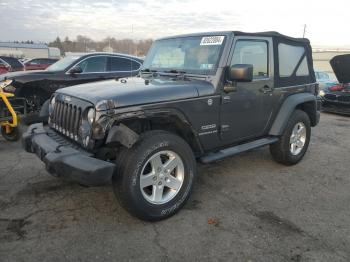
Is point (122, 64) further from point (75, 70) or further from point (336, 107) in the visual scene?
point (336, 107)

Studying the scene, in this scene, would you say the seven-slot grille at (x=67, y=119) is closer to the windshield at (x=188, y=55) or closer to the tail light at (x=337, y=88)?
the windshield at (x=188, y=55)

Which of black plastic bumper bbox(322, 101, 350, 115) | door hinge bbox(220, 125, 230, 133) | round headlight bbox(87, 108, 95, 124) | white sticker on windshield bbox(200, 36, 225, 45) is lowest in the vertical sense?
black plastic bumper bbox(322, 101, 350, 115)

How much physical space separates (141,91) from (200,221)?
1524 mm

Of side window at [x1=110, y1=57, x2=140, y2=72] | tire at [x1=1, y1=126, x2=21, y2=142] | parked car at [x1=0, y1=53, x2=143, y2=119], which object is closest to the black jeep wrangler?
tire at [x1=1, y1=126, x2=21, y2=142]

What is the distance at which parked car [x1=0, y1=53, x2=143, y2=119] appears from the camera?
7.72m

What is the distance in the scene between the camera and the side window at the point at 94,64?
27.3 feet

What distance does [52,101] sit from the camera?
14.1 feet

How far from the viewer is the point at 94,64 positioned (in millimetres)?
8422

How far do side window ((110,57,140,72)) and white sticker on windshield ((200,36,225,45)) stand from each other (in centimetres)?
475

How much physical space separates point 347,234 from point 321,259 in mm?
613

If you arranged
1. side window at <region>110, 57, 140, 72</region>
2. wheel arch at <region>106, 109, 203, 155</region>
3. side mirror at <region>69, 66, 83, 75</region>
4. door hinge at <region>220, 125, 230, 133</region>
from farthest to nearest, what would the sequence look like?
side window at <region>110, 57, 140, 72</region>
side mirror at <region>69, 66, 83, 75</region>
door hinge at <region>220, 125, 230, 133</region>
wheel arch at <region>106, 109, 203, 155</region>

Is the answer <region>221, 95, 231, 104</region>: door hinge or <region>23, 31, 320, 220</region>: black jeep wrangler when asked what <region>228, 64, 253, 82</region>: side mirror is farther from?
<region>221, 95, 231, 104</region>: door hinge

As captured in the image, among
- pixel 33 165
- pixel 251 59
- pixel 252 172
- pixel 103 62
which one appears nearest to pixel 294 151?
pixel 252 172

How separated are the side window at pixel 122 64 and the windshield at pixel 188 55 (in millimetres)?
3840
